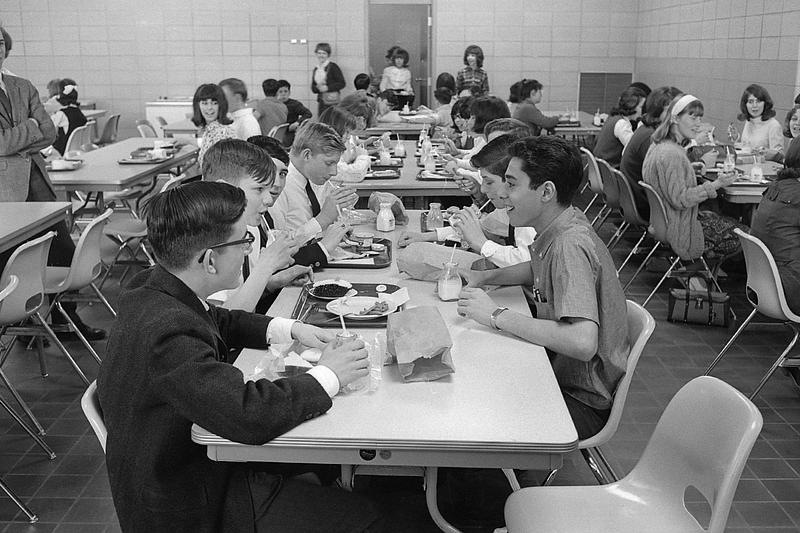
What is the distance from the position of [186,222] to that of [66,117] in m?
7.47

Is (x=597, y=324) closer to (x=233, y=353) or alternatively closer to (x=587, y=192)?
(x=233, y=353)

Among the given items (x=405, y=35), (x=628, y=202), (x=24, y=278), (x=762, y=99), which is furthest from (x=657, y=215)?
(x=405, y=35)

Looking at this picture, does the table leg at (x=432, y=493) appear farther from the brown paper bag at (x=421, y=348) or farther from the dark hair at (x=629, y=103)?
the dark hair at (x=629, y=103)

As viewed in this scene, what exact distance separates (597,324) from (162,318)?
3.80 ft

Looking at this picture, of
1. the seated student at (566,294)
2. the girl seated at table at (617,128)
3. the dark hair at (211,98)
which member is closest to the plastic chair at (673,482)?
the seated student at (566,294)

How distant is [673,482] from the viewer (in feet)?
6.58

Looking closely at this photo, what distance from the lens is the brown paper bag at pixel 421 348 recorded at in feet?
6.64

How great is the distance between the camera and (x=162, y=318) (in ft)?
5.71

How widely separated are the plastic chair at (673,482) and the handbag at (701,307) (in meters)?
2.87

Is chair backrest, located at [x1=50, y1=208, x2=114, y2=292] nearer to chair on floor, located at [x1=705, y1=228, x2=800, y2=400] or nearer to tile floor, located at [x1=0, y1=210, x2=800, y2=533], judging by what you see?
tile floor, located at [x1=0, y1=210, x2=800, y2=533]

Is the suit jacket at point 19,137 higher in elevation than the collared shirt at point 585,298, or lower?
higher

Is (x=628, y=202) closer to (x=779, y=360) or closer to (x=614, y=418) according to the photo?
(x=779, y=360)

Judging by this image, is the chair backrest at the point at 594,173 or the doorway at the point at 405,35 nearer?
the chair backrest at the point at 594,173

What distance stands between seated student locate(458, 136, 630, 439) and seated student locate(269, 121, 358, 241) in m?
1.24
